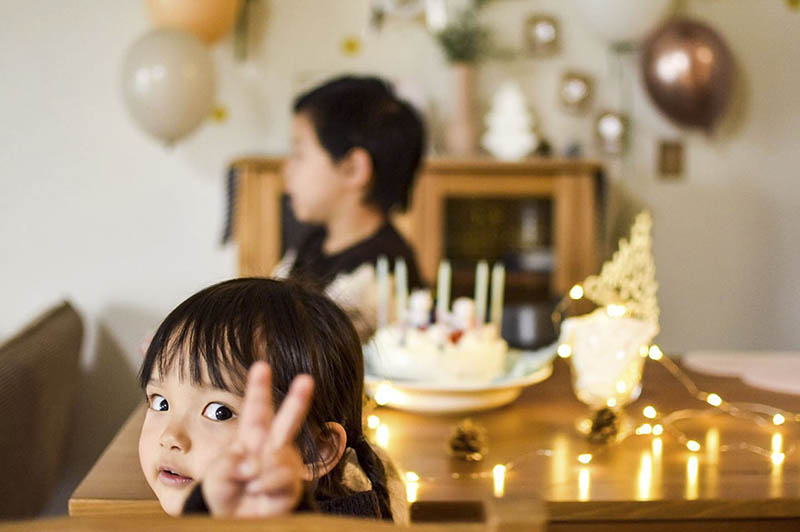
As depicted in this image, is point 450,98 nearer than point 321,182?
Result: No

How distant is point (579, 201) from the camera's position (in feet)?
10.2

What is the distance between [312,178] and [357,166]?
11cm

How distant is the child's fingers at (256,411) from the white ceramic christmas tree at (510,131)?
276 cm

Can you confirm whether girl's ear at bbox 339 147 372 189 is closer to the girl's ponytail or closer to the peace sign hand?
the girl's ponytail

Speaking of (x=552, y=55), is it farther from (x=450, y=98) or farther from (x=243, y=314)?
(x=243, y=314)

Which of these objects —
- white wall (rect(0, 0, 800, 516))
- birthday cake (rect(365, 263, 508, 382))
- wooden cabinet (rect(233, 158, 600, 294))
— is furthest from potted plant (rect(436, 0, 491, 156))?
birthday cake (rect(365, 263, 508, 382))

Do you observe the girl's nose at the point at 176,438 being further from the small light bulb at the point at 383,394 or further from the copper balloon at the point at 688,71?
the copper balloon at the point at 688,71

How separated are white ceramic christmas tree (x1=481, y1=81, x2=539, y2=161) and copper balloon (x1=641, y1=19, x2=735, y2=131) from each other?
0.48 m

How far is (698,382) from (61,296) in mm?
2591

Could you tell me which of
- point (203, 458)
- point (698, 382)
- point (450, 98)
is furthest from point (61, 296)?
point (203, 458)

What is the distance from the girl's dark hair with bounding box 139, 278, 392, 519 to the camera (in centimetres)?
88

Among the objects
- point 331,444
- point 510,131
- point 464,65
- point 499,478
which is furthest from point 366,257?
point 464,65

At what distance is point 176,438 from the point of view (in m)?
0.83

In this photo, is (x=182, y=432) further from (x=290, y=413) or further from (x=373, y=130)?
(x=373, y=130)
